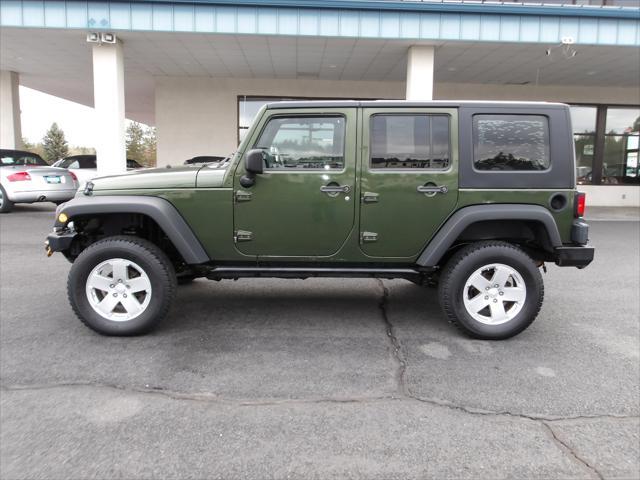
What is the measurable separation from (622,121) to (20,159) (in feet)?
61.0

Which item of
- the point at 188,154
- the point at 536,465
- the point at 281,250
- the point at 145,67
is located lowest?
the point at 536,465

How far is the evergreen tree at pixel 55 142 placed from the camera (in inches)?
2541

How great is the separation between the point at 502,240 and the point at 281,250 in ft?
6.39

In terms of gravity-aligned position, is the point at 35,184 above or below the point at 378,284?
above

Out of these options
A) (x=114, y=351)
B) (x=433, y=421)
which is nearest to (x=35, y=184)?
(x=114, y=351)

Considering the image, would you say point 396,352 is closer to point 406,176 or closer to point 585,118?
point 406,176

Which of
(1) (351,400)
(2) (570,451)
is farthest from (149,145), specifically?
(2) (570,451)

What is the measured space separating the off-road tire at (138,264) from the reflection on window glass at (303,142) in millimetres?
1233

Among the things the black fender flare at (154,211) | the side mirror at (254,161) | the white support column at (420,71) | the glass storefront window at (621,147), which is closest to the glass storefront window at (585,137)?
the glass storefront window at (621,147)

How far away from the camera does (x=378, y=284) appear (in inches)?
242

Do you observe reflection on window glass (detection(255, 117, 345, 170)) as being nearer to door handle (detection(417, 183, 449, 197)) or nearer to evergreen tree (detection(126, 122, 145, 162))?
door handle (detection(417, 183, 449, 197))

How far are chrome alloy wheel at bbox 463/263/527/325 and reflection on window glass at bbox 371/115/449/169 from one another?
0.98 meters

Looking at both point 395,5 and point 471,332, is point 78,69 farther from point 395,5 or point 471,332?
point 471,332

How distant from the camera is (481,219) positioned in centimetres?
418
